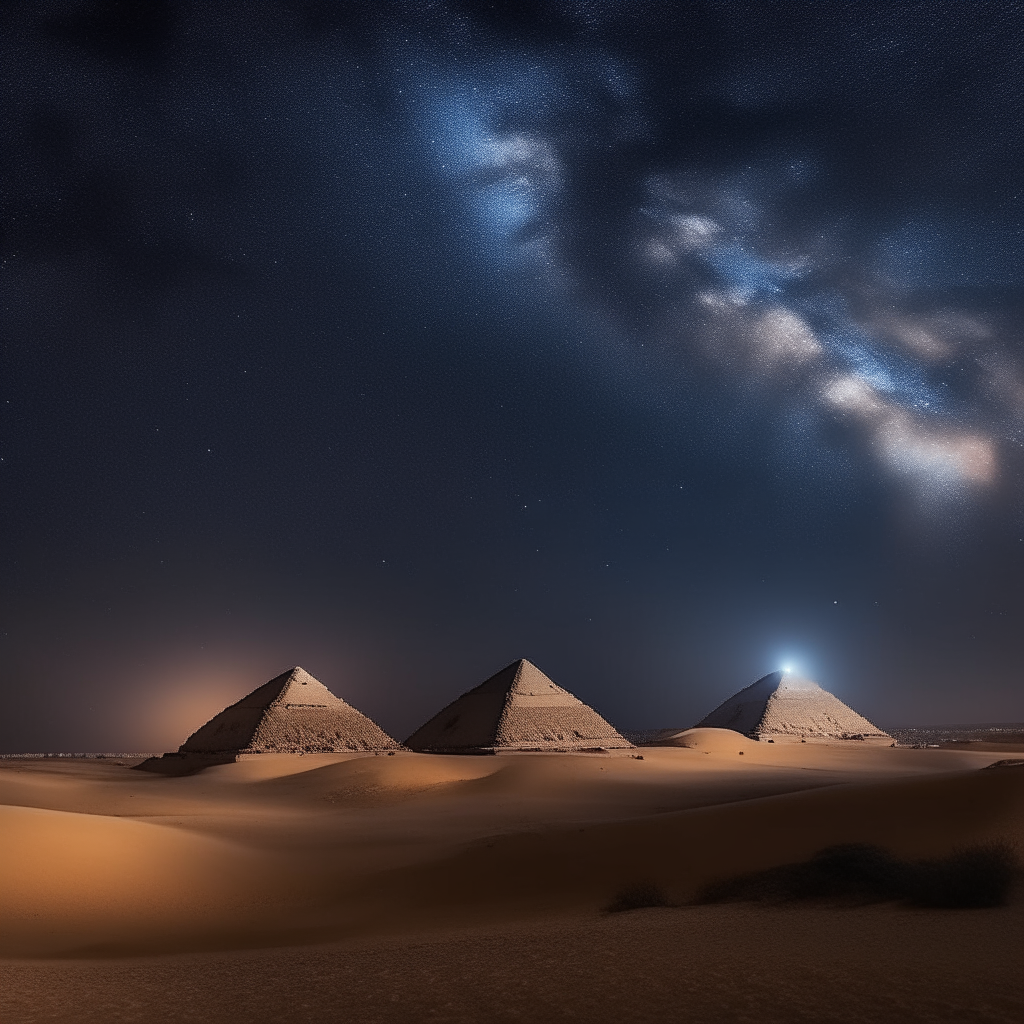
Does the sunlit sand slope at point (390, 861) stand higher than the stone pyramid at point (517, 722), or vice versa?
the stone pyramid at point (517, 722)

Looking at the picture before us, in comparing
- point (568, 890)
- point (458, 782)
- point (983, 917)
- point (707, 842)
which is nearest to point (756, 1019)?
point (983, 917)

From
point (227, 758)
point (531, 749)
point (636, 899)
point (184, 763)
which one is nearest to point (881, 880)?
point (636, 899)

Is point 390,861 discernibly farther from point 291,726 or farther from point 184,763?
point 184,763

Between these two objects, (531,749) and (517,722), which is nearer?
(531,749)

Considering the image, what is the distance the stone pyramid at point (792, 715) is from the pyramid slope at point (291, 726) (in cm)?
2928

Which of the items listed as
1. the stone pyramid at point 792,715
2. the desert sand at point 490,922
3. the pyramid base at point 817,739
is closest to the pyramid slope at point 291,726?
the desert sand at point 490,922

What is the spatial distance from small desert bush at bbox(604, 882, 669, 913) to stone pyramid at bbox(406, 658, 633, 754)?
32.1 metres

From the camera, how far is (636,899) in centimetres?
1036

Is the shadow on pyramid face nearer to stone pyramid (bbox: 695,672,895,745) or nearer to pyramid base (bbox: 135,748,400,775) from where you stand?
pyramid base (bbox: 135,748,400,775)

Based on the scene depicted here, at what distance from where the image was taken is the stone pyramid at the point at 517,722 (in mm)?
43969

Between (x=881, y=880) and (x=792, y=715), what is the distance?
186ft

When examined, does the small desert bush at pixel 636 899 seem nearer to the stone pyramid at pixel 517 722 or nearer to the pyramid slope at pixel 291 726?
the stone pyramid at pixel 517 722

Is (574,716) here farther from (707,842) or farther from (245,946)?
(245,946)

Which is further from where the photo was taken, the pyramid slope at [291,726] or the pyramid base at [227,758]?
the pyramid slope at [291,726]
